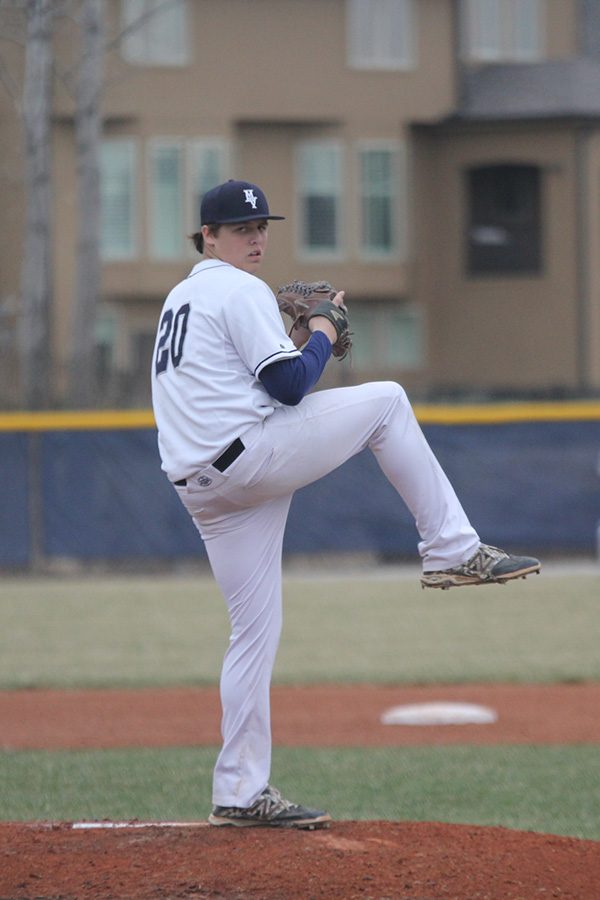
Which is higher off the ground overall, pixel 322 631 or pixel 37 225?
pixel 37 225

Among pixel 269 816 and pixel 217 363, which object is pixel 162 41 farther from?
pixel 269 816

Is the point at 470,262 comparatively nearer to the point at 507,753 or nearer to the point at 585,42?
the point at 585,42

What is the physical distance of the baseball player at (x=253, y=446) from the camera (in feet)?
14.7

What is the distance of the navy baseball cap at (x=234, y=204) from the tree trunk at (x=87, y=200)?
39.4ft

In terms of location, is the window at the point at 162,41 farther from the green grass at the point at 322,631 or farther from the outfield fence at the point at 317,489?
the green grass at the point at 322,631

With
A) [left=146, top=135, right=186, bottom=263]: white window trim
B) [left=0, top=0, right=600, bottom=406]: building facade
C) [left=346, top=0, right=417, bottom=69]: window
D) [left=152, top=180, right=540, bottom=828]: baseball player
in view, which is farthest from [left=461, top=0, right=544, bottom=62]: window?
[left=152, top=180, right=540, bottom=828]: baseball player

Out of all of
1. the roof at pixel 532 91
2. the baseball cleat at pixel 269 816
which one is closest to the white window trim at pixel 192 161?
the roof at pixel 532 91

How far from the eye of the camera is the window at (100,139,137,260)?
26.5 metres

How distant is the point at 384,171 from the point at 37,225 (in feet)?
37.3

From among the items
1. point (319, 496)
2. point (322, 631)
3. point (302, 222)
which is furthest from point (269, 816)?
point (302, 222)

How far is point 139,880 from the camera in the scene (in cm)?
424

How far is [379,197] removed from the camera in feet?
90.6

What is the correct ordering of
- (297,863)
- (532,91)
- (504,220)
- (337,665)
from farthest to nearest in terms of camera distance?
(504,220) → (532,91) → (337,665) → (297,863)

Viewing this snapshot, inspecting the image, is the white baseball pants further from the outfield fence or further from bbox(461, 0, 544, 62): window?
bbox(461, 0, 544, 62): window
